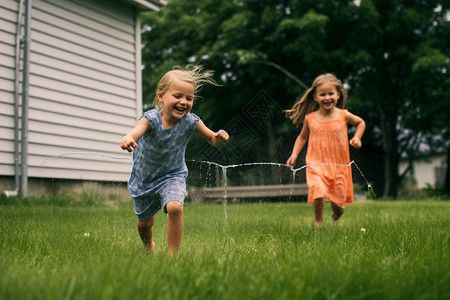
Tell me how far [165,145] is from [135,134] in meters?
0.31

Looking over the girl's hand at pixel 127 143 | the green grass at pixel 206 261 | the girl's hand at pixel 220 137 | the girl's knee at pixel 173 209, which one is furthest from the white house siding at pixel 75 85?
the girl's hand at pixel 127 143

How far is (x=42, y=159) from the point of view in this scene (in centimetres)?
695

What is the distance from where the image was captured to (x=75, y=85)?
760 cm

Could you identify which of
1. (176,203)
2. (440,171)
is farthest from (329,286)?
(440,171)

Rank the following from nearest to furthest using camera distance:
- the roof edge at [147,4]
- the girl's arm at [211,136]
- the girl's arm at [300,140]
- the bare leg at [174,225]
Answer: the bare leg at [174,225]
the girl's arm at [211,136]
the girl's arm at [300,140]
the roof edge at [147,4]

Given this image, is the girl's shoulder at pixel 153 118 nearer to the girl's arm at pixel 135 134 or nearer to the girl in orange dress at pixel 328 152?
the girl's arm at pixel 135 134

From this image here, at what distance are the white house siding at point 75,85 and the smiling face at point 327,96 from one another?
3258mm

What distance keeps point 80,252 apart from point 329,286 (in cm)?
145

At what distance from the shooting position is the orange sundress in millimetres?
4582

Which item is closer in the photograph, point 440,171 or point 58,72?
point 58,72

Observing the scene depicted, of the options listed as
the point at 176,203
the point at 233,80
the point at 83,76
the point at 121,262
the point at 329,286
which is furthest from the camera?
the point at 233,80

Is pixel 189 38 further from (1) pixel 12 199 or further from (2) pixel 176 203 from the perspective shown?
(2) pixel 176 203

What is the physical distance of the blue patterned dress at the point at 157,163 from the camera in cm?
302

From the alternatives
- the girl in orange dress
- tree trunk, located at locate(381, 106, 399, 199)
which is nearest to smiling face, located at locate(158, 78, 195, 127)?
the girl in orange dress
